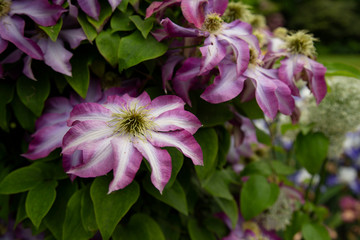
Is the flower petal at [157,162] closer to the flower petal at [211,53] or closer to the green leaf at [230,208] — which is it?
the flower petal at [211,53]

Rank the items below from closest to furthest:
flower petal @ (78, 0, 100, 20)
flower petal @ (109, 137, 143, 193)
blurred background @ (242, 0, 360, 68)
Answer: flower petal @ (109, 137, 143, 193)
flower petal @ (78, 0, 100, 20)
blurred background @ (242, 0, 360, 68)

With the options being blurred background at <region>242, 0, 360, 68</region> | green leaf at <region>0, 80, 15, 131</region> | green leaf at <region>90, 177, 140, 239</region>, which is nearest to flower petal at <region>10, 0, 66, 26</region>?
green leaf at <region>0, 80, 15, 131</region>

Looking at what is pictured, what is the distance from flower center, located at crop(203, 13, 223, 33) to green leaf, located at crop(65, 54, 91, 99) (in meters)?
0.18

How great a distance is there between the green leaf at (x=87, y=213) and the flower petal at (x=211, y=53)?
23cm

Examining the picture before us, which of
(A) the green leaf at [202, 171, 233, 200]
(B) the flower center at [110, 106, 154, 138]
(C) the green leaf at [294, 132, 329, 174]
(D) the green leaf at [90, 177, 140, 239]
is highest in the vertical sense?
(B) the flower center at [110, 106, 154, 138]

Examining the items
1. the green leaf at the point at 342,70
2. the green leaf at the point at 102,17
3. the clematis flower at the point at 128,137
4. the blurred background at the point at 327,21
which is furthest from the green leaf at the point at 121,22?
the blurred background at the point at 327,21

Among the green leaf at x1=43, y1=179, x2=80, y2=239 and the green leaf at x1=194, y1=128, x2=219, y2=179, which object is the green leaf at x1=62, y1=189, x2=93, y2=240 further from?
the green leaf at x1=194, y1=128, x2=219, y2=179

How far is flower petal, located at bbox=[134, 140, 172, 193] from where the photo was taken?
379mm

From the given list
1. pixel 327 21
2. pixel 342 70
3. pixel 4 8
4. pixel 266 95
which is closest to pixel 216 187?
pixel 266 95

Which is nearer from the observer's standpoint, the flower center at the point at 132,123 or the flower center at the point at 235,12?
the flower center at the point at 132,123

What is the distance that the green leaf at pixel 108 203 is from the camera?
1.32ft


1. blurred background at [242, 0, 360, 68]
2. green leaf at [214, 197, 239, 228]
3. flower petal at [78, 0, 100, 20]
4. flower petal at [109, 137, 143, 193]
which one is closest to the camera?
flower petal at [109, 137, 143, 193]

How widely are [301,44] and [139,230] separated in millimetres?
401

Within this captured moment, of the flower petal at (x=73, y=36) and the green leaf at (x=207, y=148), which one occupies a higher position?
the flower petal at (x=73, y=36)
